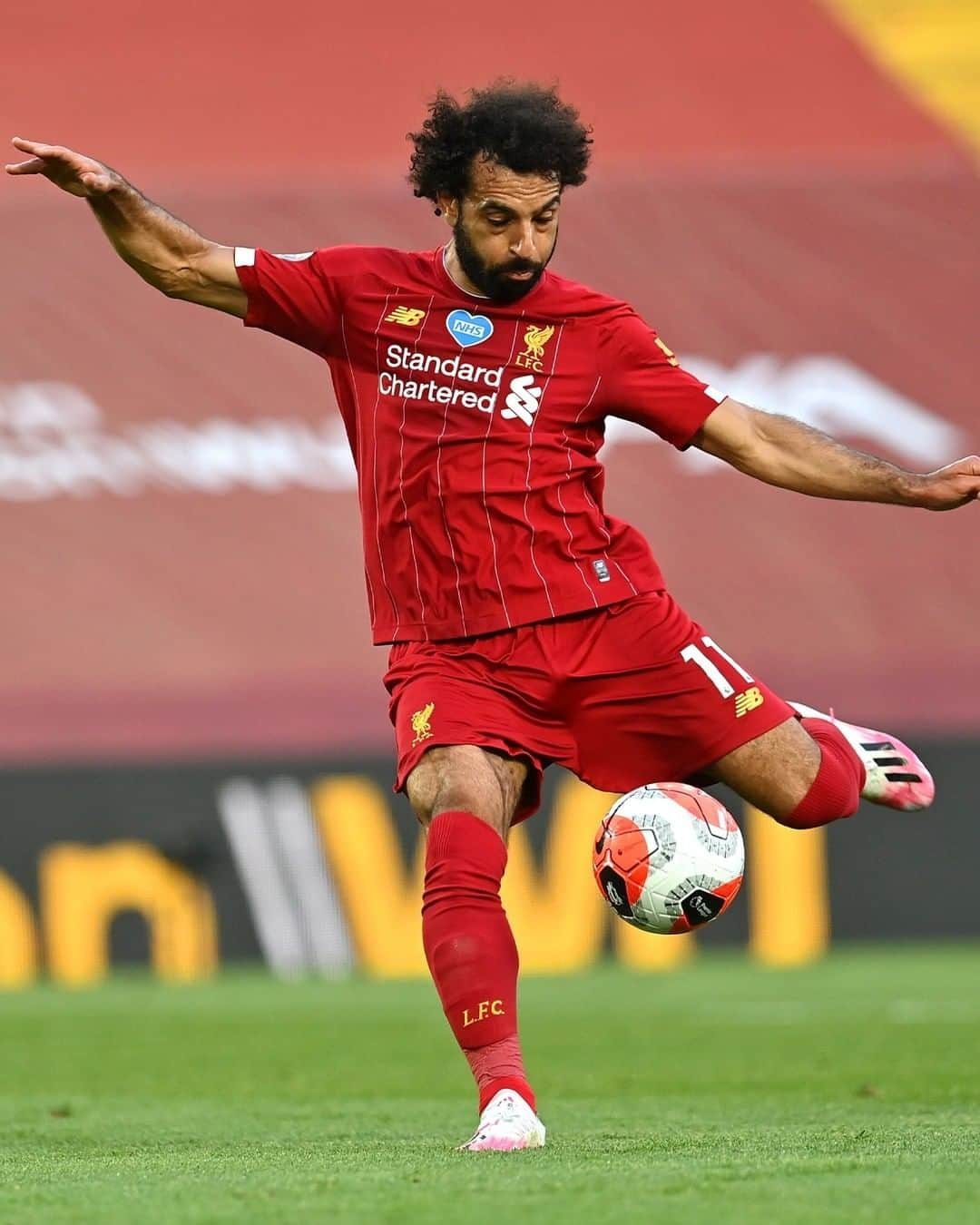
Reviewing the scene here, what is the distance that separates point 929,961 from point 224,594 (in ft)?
16.2

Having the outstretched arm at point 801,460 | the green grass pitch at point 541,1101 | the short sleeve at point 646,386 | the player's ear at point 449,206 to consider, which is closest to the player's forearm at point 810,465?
the outstretched arm at point 801,460

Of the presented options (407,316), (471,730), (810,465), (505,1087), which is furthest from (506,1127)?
(407,316)

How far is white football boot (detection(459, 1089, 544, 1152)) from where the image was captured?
4.26 meters

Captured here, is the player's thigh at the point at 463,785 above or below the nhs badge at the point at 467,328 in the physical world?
below

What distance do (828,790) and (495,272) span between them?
1.46 m

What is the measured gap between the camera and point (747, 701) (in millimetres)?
5066

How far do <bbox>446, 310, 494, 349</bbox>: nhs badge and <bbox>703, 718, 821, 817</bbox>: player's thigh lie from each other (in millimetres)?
1111

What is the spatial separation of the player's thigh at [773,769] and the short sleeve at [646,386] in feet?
2.37

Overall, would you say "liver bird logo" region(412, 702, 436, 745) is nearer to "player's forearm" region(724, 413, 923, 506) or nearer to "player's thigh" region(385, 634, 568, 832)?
"player's thigh" region(385, 634, 568, 832)

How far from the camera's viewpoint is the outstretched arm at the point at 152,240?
15.9 feet

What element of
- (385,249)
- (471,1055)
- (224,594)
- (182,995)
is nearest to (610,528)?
(385,249)

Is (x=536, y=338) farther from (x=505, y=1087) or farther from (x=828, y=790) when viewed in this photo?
(x=505, y=1087)

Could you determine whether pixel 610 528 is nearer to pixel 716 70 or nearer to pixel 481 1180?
pixel 481 1180

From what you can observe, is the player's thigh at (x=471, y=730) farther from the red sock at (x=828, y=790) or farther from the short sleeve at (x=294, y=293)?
the short sleeve at (x=294, y=293)
